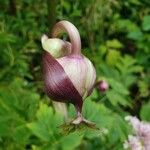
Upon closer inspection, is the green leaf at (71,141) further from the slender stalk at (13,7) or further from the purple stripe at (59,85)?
the slender stalk at (13,7)

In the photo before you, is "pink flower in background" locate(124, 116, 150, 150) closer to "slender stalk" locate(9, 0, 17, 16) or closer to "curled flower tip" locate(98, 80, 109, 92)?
"curled flower tip" locate(98, 80, 109, 92)

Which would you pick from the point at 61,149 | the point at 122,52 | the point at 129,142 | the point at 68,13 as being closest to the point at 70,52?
the point at 61,149

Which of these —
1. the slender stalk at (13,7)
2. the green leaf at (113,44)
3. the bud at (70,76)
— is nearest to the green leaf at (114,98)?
the slender stalk at (13,7)

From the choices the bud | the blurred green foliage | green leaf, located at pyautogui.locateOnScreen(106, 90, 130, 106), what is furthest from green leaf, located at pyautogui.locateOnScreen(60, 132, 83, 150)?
green leaf, located at pyautogui.locateOnScreen(106, 90, 130, 106)

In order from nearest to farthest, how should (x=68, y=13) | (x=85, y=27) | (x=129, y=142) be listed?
1. (x=129, y=142)
2. (x=68, y=13)
3. (x=85, y=27)

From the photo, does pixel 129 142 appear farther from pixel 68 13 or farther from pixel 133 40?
pixel 133 40

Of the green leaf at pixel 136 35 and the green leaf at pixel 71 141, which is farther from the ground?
the green leaf at pixel 71 141
